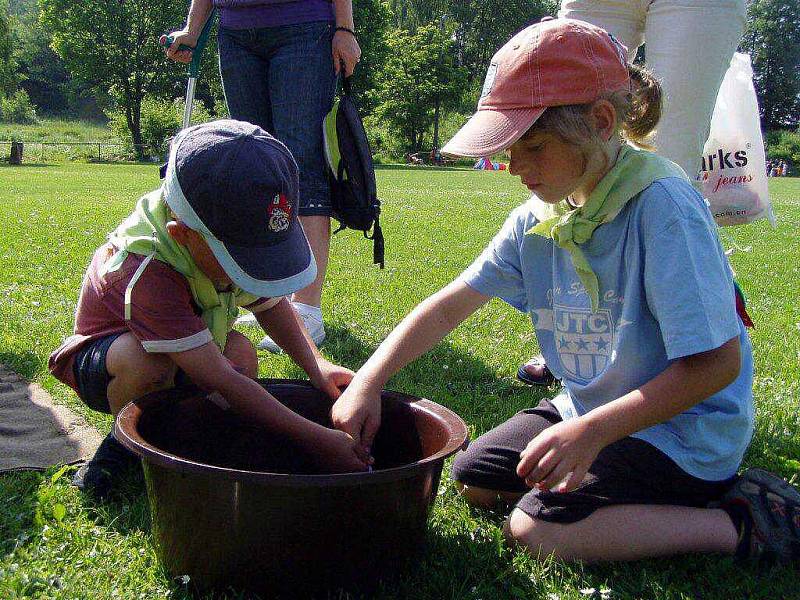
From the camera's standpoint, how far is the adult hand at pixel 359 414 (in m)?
2.15

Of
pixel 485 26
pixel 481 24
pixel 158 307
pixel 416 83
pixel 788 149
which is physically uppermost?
pixel 481 24

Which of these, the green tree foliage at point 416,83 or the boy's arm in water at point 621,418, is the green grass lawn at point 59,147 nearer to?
the green tree foliage at point 416,83

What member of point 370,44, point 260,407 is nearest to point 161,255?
point 260,407

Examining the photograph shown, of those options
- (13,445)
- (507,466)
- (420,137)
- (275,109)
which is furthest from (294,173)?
(420,137)

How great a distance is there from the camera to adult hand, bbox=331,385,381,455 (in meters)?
2.15

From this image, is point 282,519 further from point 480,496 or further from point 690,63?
point 690,63

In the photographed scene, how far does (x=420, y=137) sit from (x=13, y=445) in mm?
46730

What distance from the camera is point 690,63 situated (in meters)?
2.82

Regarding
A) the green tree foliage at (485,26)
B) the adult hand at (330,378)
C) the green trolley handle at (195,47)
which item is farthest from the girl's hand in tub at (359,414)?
the green tree foliage at (485,26)

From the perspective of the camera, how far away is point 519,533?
2062 mm

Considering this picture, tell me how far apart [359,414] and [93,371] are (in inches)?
28.4

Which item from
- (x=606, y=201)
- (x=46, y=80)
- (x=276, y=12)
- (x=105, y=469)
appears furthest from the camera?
(x=46, y=80)

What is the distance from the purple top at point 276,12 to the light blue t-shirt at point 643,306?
5.62ft

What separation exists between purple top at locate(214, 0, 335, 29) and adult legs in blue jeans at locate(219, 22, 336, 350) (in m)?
0.03
